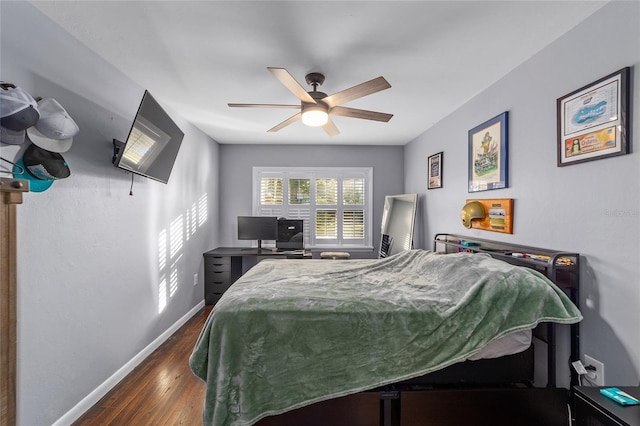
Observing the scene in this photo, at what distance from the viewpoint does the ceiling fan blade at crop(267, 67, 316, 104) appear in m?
1.66

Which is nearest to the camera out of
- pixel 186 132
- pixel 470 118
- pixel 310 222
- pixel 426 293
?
pixel 426 293

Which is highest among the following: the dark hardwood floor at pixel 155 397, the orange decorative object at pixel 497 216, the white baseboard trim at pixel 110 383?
the orange decorative object at pixel 497 216

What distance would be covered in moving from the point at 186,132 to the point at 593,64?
3.69 meters

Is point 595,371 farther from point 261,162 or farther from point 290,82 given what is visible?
point 261,162

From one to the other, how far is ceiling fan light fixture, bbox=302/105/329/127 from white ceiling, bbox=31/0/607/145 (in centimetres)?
30

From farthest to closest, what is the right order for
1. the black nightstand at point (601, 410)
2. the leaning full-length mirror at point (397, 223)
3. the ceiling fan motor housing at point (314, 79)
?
the leaning full-length mirror at point (397, 223), the ceiling fan motor housing at point (314, 79), the black nightstand at point (601, 410)

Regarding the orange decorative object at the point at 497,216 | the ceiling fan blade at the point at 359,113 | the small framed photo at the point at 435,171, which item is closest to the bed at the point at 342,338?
the orange decorative object at the point at 497,216

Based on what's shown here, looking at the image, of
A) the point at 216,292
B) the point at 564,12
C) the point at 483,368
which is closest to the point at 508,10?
the point at 564,12

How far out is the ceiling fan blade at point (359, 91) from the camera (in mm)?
1771

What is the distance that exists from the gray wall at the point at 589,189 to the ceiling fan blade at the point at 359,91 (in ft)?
3.58

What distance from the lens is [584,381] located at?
61.6 inches

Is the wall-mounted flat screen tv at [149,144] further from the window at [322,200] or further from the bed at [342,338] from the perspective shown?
the window at [322,200]

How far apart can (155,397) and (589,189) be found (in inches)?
124

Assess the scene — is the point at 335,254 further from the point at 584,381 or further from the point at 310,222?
the point at 584,381
